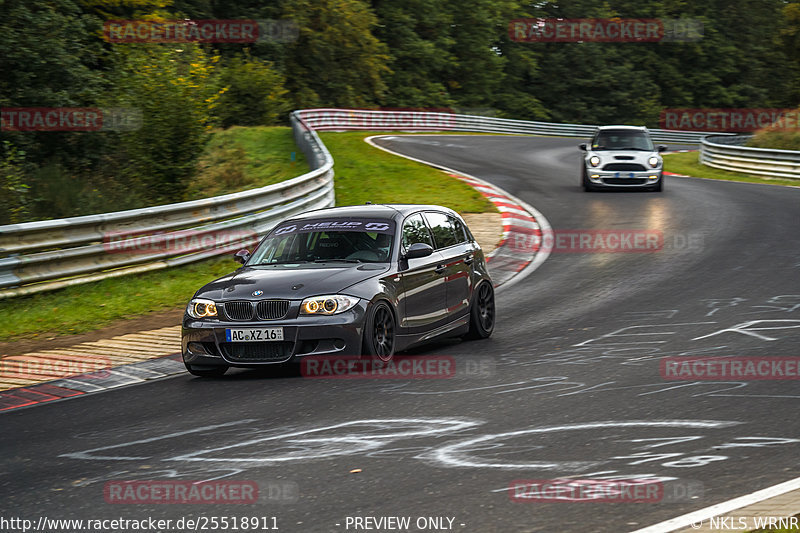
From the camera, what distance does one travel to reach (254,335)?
8898 millimetres

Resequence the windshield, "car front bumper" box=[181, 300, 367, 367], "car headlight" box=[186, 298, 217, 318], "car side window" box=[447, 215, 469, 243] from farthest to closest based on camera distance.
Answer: the windshield < "car side window" box=[447, 215, 469, 243] < "car headlight" box=[186, 298, 217, 318] < "car front bumper" box=[181, 300, 367, 367]

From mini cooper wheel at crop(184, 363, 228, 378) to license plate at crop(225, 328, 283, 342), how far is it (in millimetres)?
391

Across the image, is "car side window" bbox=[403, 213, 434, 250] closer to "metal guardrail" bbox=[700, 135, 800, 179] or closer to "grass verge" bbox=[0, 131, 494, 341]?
"grass verge" bbox=[0, 131, 494, 341]

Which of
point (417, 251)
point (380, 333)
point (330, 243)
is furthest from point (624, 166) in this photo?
point (380, 333)

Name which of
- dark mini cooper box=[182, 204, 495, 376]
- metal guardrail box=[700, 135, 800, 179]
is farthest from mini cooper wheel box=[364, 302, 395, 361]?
metal guardrail box=[700, 135, 800, 179]

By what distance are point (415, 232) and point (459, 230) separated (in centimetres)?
113

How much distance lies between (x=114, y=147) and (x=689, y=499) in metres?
21.9

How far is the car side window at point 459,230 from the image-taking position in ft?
37.7

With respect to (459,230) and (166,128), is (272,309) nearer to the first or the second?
(459,230)

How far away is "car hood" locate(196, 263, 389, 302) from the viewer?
901 centimetres

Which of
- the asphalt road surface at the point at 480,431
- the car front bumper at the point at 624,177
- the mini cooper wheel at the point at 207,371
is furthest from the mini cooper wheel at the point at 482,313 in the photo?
the car front bumper at the point at 624,177

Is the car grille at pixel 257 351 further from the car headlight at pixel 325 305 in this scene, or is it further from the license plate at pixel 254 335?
the car headlight at pixel 325 305

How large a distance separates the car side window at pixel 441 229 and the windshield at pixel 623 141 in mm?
16218

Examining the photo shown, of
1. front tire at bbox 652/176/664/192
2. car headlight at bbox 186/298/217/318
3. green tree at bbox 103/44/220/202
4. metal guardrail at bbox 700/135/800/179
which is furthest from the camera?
metal guardrail at bbox 700/135/800/179
